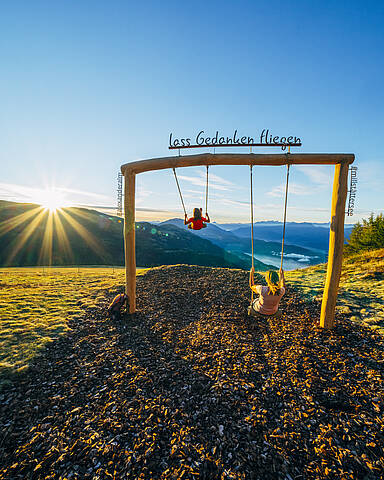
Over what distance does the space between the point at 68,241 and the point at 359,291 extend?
101049mm

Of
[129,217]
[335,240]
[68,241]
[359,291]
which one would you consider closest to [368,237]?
[359,291]

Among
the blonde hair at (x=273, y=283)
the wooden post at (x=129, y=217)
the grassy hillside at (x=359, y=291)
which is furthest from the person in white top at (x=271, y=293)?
the wooden post at (x=129, y=217)

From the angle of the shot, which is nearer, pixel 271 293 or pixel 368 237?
pixel 271 293

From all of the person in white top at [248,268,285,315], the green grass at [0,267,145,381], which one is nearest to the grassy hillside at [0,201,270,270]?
the green grass at [0,267,145,381]

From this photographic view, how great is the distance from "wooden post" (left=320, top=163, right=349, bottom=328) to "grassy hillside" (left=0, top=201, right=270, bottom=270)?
2466 inches

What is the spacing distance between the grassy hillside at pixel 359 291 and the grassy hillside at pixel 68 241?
→ 2324 inches

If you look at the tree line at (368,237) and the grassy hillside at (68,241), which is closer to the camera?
the tree line at (368,237)

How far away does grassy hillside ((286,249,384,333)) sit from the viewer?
8.16 meters

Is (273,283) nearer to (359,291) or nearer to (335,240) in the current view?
(335,240)

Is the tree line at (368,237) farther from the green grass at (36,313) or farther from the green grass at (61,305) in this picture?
the green grass at (36,313)

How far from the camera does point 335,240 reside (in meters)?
7.33

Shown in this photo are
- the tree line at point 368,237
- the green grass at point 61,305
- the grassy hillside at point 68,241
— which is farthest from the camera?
the grassy hillside at point 68,241

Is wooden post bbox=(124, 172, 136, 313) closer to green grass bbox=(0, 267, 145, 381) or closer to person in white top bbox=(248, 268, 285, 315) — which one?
green grass bbox=(0, 267, 145, 381)

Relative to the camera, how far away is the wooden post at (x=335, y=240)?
7215 mm
